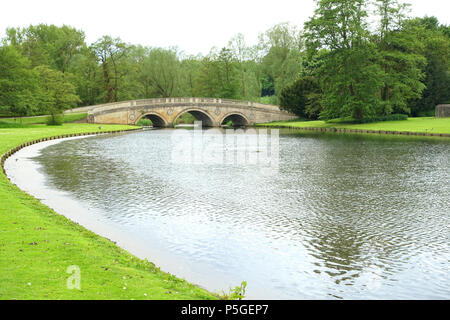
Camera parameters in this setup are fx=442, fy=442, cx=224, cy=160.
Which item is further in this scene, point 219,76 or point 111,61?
point 219,76

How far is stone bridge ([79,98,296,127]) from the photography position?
75738 mm

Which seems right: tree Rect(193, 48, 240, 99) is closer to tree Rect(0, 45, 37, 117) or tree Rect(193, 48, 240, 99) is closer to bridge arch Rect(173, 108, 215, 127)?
bridge arch Rect(173, 108, 215, 127)

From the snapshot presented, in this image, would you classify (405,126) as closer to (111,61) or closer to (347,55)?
(347,55)

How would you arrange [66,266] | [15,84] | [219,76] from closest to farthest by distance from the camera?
[66,266], [15,84], [219,76]

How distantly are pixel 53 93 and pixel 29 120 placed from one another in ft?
21.8

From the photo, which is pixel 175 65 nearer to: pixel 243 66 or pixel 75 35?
pixel 243 66

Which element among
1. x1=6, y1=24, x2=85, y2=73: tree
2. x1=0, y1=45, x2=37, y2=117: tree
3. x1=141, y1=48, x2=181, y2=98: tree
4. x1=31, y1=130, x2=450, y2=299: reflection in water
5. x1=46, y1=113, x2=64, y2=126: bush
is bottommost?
x1=31, y1=130, x2=450, y2=299: reflection in water

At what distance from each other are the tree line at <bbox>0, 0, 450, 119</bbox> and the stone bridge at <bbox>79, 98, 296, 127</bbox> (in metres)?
4.33

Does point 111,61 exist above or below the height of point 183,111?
above

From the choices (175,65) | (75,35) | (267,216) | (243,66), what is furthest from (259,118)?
(267,216)

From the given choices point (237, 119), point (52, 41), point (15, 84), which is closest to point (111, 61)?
point (52, 41)

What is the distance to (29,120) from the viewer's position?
231ft

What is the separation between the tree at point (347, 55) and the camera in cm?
6362

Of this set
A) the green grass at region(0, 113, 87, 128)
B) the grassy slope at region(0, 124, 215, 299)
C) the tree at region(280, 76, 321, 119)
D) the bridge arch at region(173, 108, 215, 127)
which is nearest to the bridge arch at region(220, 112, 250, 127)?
the bridge arch at region(173, 108, 215, 127)
